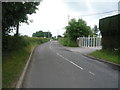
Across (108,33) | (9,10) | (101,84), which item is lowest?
(101,84)

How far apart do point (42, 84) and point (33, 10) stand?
13.2m

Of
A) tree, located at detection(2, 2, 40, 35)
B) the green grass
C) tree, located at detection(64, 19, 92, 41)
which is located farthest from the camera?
tree, located at detection(64, 19, 92, 41)

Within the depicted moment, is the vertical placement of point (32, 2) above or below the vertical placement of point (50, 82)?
above

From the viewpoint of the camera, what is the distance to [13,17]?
21.3 m

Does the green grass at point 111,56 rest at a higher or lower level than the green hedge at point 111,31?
lower

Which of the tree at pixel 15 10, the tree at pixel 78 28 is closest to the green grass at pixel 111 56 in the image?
the tree at pixel 15 10

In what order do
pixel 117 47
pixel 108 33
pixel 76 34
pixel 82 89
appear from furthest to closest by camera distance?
pixel 76 34 → pixel 108 33 → pixel 117 47 → pixel 82 89

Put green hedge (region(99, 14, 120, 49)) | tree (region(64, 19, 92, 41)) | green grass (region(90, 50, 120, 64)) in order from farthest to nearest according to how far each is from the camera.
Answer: tree (region(64, 19, 92, 41))
green hedge (region(99, 14, 120, 49))
green grass (region(90, 50, 120, 64))

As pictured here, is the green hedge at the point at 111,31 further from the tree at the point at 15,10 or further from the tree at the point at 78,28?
the tree at the point at 78,28

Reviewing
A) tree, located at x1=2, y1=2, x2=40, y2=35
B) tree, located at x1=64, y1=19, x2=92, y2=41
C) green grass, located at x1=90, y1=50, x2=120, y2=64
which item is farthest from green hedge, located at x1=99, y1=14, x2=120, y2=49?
tree, located at x1=64, y1=19, x2=92, y2=41

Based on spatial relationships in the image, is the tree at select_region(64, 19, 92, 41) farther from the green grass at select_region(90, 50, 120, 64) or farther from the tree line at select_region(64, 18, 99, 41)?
the green grass at select_region(90, 50, 120, 64)

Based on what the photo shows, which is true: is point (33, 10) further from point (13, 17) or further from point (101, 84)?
point (101, 84)

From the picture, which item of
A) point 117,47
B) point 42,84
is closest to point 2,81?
point 42,84

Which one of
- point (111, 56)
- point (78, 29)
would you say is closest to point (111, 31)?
point (111, 56)
